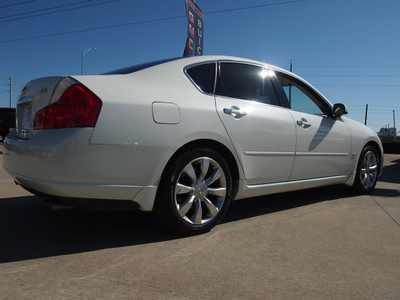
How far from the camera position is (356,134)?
175 inches

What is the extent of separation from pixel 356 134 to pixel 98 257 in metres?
3.66

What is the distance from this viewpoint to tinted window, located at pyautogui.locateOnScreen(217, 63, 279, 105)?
3.04m

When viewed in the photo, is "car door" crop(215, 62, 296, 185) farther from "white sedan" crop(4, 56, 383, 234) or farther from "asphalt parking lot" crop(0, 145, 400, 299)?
"asphalt parking lot" crop(0, 145, 400, 299)

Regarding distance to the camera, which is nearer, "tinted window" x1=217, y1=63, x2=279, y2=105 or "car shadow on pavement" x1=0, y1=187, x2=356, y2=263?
"car shadow on pavement" x1=0, y1=187, x2=356, y2=263

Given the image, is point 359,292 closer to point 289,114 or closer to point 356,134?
point 289,114

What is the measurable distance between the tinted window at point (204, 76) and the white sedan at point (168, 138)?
0.4 inches

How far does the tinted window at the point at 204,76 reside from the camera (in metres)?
2.80

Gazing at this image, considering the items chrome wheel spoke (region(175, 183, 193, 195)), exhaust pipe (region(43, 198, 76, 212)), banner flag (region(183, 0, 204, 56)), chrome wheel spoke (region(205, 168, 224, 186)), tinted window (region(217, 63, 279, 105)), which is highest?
banner flag (region(183, 0, 204, 56))

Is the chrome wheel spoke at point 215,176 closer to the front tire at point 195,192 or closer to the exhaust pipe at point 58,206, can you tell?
the front tire at point 195,192

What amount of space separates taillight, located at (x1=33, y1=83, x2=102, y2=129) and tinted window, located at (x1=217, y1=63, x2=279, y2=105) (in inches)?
45.3

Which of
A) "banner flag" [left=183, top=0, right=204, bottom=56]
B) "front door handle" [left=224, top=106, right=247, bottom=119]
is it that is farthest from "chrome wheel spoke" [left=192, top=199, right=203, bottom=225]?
"banner flag" [left=183, top=0, right=204, bottom=56]

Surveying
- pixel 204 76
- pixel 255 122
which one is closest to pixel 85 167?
pixel 204 76

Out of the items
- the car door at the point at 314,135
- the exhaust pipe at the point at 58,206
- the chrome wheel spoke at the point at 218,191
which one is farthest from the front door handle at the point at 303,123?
the exhaust pipe at the point at 58,206

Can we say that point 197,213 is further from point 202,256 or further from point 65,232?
point 65,232
